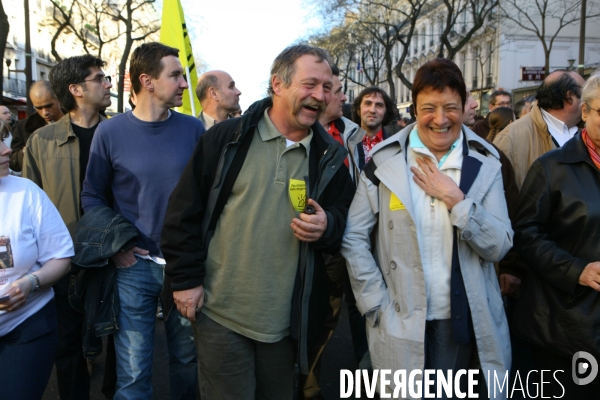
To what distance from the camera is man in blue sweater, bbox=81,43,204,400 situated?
119 inches

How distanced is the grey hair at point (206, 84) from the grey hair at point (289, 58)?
2.67 m

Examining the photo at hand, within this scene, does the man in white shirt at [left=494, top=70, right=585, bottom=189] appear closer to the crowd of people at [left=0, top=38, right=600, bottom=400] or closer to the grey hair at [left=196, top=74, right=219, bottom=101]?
the crowd of people at [left=0, top=38, right=600, bottom=400]

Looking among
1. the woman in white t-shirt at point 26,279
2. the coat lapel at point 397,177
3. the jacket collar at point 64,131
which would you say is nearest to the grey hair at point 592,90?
the coat lapel at point 397,177

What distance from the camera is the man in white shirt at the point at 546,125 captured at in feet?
12.0

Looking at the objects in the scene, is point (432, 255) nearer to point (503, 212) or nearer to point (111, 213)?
point (503, 212)

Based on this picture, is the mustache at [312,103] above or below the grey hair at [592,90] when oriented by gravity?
below

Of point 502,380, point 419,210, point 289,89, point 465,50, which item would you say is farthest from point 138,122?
point 465,50

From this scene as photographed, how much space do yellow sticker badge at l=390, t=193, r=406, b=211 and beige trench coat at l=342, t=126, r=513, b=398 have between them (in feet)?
0.07

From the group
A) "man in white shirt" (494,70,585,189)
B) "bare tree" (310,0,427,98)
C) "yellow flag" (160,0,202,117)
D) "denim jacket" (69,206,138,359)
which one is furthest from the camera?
"bare tree" (310,0,427,98)

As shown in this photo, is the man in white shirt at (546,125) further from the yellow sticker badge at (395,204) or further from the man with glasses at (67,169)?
the man with glasses at (67,169)

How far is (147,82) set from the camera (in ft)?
10.5

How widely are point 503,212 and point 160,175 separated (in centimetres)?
182

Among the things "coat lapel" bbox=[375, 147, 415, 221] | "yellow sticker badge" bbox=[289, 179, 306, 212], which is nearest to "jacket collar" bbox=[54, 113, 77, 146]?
"yellow sticker badge" bbox=[289, 179, 306, 212]

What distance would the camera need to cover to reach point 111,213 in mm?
2971
